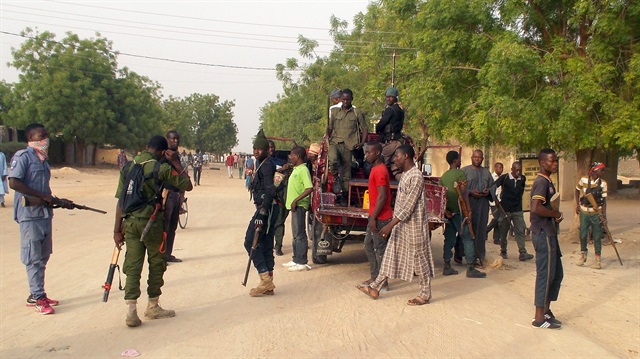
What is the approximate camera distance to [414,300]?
712 cm

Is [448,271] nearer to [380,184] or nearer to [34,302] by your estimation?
[380,184]

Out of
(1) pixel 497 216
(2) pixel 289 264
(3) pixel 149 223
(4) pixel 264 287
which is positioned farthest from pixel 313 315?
(1) pixel 497 216

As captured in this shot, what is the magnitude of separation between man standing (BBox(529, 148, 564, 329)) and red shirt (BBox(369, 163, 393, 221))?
1.76 metres

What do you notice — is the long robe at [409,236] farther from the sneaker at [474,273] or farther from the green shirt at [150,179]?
the green shirt at [150,179]

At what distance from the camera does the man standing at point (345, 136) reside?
30.8 feet

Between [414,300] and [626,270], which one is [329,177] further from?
[626,270]

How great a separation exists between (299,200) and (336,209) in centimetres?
59

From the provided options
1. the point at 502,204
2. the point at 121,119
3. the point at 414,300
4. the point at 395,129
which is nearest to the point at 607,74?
the point at 502,204

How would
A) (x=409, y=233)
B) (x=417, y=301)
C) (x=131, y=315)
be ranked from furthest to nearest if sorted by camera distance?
1. (x=417, y=301)
2. (x=409, y=233)
3. (x=131, y=315)

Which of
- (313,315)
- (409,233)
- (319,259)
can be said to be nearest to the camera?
(313,315)

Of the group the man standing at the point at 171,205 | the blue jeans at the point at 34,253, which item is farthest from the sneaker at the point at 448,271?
the blue jeans at the point at 34,253

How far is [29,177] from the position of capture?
6332mm

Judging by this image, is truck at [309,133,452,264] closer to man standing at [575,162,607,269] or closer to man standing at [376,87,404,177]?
man standing at [376,87,404,177]

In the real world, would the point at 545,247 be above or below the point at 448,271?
above
